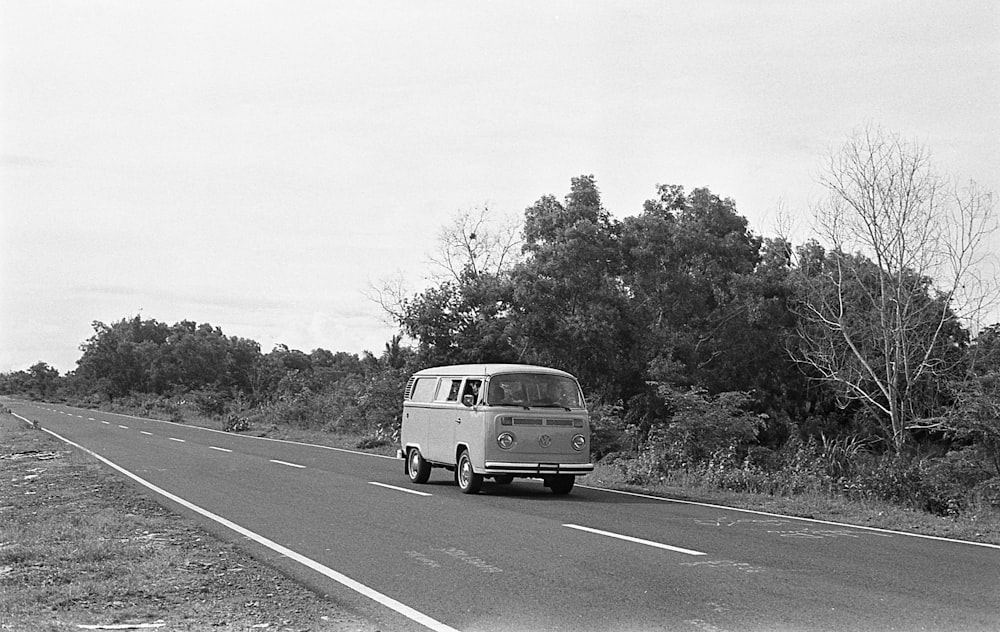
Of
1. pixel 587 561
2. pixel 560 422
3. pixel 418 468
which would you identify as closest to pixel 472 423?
pixel 560 422

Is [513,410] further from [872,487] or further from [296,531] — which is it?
[872,487]

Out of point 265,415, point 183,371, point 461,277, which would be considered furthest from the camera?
point 183,371

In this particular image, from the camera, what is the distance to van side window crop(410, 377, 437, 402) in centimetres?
1930

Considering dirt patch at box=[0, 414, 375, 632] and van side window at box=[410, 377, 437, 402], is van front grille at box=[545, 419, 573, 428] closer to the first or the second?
van side window at box=[410, 377, 437, 402]

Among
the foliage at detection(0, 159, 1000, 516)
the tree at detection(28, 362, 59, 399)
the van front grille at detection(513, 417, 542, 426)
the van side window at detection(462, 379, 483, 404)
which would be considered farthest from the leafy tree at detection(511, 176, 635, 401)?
the tree at detection(28, 362, 59, 399)

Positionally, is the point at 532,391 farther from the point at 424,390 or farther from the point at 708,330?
the point at 708,330

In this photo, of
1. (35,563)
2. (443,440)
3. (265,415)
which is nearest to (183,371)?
(265,415)

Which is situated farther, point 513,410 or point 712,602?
point 513,410

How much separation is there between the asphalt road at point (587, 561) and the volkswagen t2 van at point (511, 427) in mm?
513

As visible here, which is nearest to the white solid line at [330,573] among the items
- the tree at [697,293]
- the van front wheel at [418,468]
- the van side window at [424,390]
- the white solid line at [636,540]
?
the white solid line at [636,540]

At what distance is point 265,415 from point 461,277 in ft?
50.9

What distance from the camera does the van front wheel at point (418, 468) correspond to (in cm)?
1912

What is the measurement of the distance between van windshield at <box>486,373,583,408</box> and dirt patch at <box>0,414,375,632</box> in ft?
19.0

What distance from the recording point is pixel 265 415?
49531 millimetres
